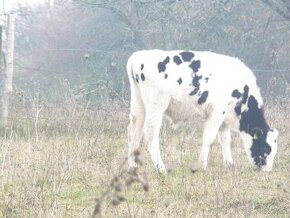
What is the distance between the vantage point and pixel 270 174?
8891 mm

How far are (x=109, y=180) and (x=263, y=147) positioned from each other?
11.8ft

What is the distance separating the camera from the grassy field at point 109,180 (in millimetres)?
5742

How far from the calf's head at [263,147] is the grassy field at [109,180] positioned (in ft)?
0.58

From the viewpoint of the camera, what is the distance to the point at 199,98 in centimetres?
971

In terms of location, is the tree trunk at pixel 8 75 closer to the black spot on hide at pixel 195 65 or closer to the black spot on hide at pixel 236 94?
the black spot on hide at pixel 195 65

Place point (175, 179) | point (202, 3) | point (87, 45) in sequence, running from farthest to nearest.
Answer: point (87, 45)
point (202, 3)
point (175, 179)

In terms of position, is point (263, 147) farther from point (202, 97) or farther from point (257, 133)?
point (202, 97)

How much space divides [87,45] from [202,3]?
7347 mm

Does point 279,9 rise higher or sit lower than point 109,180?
higher

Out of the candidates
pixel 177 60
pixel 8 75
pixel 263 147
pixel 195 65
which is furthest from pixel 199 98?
pixel 8 75

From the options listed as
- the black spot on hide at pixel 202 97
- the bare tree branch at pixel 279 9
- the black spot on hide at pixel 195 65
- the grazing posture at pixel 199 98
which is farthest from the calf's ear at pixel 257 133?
the bare tree branch at pixel 279 9

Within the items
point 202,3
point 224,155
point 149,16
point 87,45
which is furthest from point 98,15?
point 224,155

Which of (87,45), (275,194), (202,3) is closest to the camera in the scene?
(275,194)

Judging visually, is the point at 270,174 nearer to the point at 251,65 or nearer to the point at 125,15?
the point at 251,65
